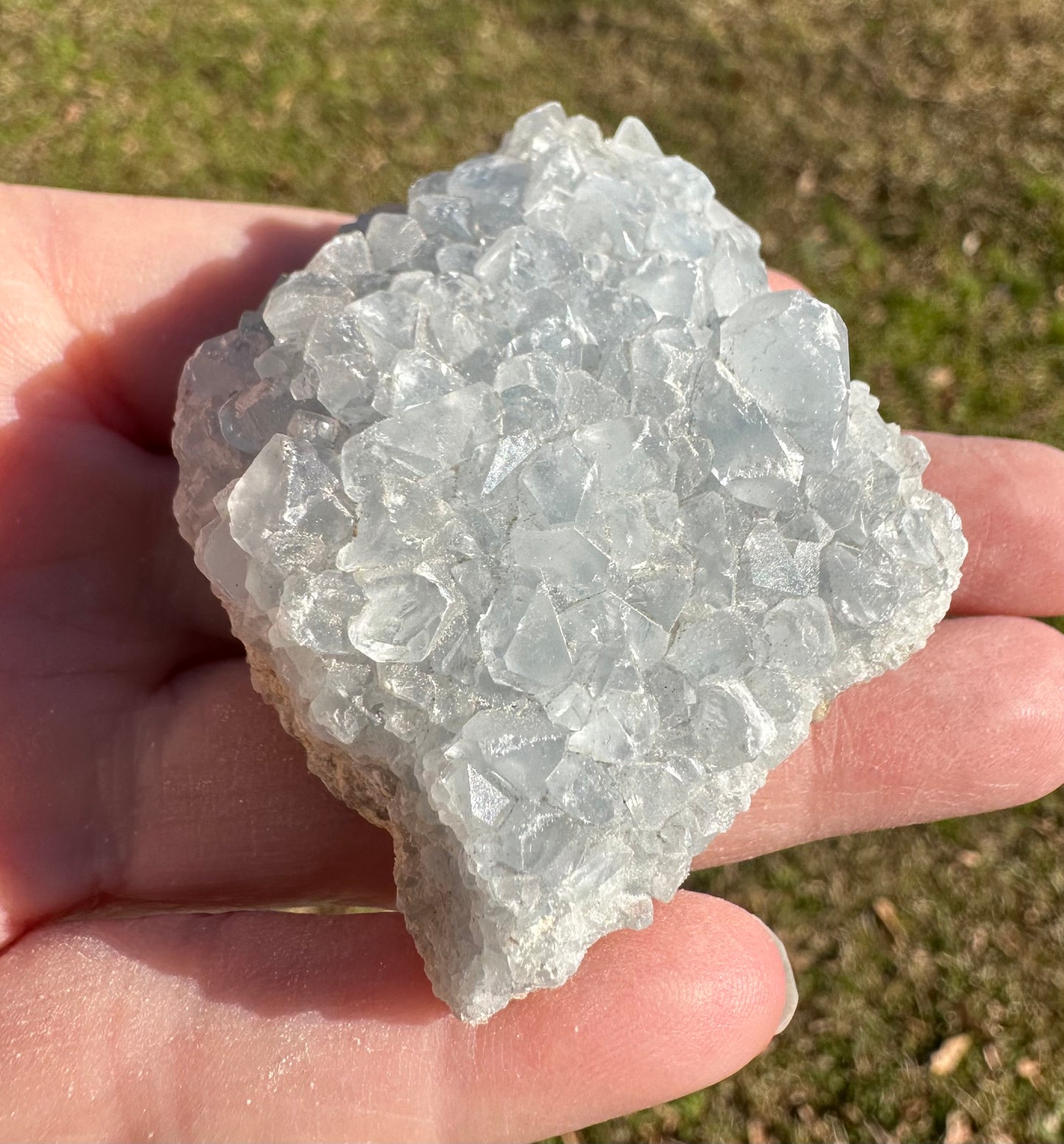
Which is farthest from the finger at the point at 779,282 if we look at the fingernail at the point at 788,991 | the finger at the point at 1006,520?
the fingernail at the point at 788,991

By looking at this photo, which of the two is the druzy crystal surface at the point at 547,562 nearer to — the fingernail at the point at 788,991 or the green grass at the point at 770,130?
the fingernail at the point at 788,991

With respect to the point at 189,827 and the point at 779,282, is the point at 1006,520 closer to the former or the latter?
the point at 779,282

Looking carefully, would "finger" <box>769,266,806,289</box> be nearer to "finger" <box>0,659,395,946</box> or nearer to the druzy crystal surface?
the druzy crystal surface

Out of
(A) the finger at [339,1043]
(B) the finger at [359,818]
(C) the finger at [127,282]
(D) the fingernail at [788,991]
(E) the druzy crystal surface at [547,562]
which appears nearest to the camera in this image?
(E) the druzy crystal surface at [547,562]

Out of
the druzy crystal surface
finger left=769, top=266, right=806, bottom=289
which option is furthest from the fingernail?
finger left=769, top=266, right=806, bottom=289

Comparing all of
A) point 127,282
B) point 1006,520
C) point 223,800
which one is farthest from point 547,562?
point 127,282

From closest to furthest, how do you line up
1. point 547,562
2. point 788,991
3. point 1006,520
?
1. point 547,562
2. point 788,991
3. point 1006,520
